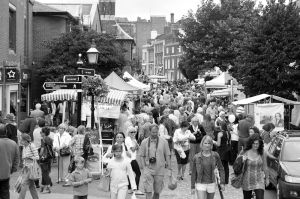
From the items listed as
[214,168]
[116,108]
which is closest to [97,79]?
[116,108]

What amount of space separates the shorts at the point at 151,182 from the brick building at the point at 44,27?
21.7m

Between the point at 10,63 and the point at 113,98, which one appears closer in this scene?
the point at 113,98

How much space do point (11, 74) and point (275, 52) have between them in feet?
36.1

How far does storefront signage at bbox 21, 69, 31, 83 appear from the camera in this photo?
28.2 metres

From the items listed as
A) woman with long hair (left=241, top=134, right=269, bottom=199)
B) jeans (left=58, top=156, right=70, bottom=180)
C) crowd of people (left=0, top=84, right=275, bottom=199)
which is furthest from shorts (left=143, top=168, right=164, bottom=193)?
jeans (left=58, top=156, right=70, bottom=180)

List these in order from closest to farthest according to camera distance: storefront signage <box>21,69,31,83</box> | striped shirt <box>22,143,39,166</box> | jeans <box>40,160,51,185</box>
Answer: striped shirt <box>22,143,39,166</box> < jeans <box>40,160,51,185</box> < storefront signage <box>21,69,31,83</box>

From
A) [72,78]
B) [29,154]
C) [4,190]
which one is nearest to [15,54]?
[72,78]

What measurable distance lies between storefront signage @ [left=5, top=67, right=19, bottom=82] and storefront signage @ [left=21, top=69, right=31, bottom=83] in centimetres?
→ 424

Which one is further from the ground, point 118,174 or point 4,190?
point 118,174

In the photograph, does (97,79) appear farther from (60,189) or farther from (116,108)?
(60,189)

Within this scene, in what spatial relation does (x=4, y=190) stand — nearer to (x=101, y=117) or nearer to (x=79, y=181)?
(x=79, y=181)

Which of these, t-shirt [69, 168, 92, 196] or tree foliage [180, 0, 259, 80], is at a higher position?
tree foliage [180, 0, 259, 80]

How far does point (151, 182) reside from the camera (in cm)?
1118

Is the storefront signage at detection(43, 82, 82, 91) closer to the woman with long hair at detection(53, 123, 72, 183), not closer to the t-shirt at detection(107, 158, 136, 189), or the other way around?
the woman with long hair at detection(53, 123, 72, 183)
